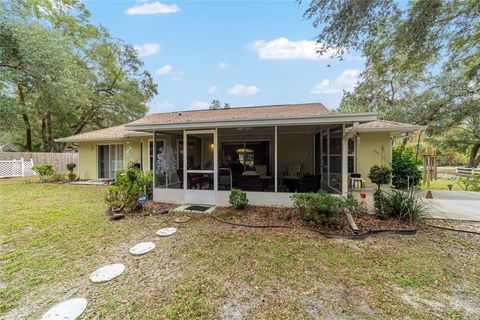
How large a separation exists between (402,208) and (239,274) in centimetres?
450

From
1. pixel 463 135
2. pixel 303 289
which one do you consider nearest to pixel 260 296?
pixel 303 289

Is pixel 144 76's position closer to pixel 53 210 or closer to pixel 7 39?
pixel 7 39

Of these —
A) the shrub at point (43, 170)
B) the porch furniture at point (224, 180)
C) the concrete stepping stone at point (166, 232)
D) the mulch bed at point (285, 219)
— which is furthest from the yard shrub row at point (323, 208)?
the shrub at point (43, 170)

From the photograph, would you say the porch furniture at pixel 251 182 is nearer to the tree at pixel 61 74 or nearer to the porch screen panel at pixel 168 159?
the porch screen panel at pixel 168 159

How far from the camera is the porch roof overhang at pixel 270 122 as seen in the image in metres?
5.14

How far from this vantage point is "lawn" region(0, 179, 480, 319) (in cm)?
251

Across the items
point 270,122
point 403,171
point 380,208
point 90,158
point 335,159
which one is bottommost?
point 380,208

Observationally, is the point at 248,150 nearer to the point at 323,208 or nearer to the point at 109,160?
the point at 323,208

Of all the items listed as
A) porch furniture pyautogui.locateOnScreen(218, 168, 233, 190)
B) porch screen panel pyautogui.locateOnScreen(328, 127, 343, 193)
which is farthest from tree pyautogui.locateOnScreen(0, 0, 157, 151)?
porch screen panel pyautogui.locateOnScreen(328, 127, 343, 193)

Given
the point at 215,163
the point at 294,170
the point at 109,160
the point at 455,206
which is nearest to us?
the point at 455,206

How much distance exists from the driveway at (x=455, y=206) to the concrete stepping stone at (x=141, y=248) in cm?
696

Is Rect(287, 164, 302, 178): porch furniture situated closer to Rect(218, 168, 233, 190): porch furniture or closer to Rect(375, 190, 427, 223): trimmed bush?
Rect(218, 168, 233, 190): porch furniture

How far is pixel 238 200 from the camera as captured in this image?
20.1 ft

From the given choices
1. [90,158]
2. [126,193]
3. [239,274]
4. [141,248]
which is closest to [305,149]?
[126,193]
